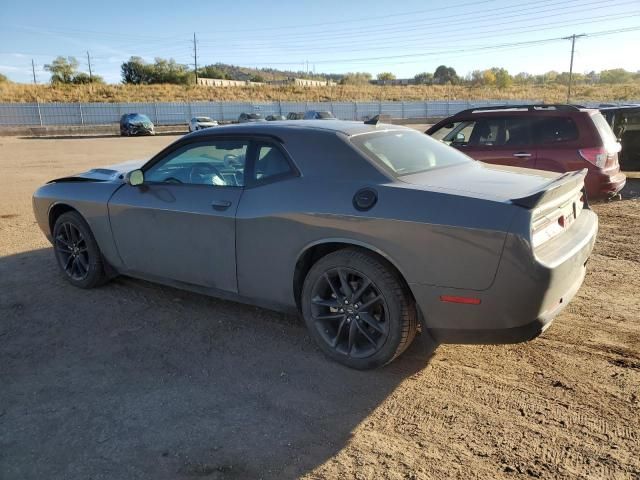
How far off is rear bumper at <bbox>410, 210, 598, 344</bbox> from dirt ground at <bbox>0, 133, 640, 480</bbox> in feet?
1.37

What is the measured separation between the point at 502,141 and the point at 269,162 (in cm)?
555

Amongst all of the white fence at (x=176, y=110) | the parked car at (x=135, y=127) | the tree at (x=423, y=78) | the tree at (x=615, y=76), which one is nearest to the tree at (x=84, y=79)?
the white fence at (x=176, y=110)

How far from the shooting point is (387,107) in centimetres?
4847

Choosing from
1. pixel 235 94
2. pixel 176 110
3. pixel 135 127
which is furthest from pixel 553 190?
pixel 235 94

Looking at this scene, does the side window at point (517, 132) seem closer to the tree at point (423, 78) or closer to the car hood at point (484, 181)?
the car hood at point (484, 181)

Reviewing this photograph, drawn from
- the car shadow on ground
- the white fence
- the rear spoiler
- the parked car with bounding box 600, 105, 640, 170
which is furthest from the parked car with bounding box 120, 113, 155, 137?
the rear spoiler

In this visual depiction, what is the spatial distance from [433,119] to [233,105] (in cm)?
1845

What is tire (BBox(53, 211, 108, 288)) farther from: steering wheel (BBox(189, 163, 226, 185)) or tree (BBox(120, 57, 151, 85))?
tree (BBox(120, 57, 151, 85))

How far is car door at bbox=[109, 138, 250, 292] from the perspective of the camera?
12.5ft

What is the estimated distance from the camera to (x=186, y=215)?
3.93m

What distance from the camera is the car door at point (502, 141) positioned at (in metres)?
7.80

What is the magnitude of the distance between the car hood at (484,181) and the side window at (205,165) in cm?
133

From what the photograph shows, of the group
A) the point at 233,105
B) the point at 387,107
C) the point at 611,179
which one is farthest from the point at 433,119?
the point at 611,179

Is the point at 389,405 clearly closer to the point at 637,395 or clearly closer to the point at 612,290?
the point at 637,395
